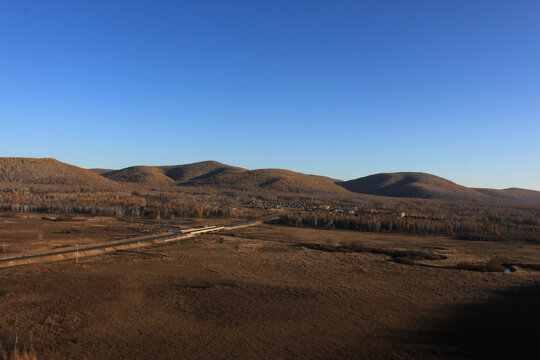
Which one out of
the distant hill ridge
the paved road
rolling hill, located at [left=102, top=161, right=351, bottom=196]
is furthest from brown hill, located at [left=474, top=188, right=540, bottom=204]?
the paved road

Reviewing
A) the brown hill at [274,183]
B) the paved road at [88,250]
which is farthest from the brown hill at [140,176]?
the paved road at [88,250]

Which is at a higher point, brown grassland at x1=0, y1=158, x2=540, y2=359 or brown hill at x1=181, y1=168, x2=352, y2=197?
brown hill at x1=181, y1=168, x2=352, y2=197

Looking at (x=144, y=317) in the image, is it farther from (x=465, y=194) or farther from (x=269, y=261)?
(x=465, y=194)

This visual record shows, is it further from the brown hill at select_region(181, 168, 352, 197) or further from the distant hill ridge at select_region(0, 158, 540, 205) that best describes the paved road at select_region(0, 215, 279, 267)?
the brown hill at select_region(181, 168, 352, 197)

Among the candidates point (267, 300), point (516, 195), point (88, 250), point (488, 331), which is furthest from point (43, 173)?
point (516, 195)

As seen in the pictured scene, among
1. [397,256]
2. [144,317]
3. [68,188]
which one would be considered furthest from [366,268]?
[68,188]

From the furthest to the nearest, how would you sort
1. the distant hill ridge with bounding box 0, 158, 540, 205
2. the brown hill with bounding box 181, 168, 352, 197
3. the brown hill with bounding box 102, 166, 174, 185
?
the brown hill with bounding box 102, 166, 174, 185
the brown hill with bounding box 181, 168, 352, 197
the distant hill ridge with bounding box 0, 158, 540, 205

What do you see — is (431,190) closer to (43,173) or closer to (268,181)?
(268,181)
